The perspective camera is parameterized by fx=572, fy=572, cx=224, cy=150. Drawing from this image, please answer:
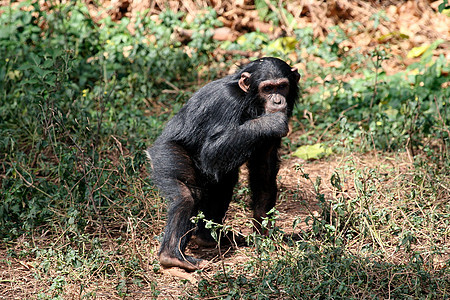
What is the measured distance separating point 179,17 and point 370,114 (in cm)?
465

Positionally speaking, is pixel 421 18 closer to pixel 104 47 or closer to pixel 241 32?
pixel 241 32

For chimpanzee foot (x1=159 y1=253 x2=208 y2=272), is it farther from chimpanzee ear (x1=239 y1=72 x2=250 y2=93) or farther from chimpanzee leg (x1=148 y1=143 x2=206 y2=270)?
chimpanzee ear (x1=239 y1=72 x2=250 y2=93)

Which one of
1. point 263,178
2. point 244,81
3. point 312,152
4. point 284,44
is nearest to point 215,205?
point 263,178

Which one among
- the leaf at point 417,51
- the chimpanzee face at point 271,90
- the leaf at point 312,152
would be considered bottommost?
the leaf at point 312,152

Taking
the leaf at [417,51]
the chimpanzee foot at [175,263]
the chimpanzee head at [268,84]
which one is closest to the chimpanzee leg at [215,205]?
the chimpanzee foot at [175,263]

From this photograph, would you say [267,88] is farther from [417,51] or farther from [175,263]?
[417,51]

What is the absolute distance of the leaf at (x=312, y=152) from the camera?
738 cm

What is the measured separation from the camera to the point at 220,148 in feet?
16.9

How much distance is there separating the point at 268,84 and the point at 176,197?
4.49ft

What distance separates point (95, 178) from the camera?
241 inches

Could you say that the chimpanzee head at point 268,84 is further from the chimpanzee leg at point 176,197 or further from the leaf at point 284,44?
the leaf at point 284,44

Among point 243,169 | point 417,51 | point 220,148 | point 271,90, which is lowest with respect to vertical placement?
point 243,169

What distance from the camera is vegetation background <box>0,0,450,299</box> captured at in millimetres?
4668

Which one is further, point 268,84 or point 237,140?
point 268,84
